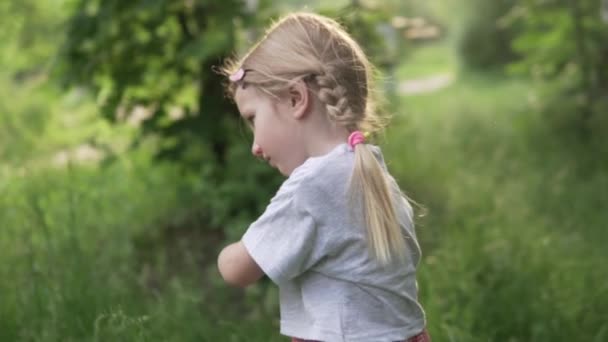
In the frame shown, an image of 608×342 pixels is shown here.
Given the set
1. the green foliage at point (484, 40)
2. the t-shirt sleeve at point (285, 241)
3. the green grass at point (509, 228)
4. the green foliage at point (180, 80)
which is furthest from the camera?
the green foliage at point (484, 40)

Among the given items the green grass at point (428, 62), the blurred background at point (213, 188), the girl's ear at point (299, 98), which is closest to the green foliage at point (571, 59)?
the blurred background at point (213, 188)

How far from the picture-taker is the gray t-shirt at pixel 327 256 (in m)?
1.90

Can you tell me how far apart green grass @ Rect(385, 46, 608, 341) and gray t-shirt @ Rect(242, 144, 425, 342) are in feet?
3.50

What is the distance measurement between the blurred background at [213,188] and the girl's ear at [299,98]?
52 cm

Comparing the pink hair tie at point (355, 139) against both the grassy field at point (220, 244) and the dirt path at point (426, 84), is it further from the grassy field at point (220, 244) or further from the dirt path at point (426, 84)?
the dirt path at point (426, 84)

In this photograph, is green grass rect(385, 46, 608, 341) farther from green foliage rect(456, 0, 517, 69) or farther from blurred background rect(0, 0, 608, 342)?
green foliage rect(456, 0, 517, 69)

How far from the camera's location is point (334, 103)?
1.99m

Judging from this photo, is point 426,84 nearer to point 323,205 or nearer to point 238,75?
point 238,75

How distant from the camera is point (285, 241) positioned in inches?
75.0

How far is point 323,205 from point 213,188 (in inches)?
93.4

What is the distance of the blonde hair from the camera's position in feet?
6.29

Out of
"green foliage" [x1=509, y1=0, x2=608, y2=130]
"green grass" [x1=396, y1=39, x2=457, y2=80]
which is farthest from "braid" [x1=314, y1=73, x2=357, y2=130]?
"green grass" [x1=396, y1=39, x2=457, y2=80]

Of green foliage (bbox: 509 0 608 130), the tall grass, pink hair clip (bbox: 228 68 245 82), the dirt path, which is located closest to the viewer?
pink hair clip (bbox: 228 68 245 82)

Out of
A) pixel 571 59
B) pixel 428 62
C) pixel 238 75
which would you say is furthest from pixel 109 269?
pixel 428 62
